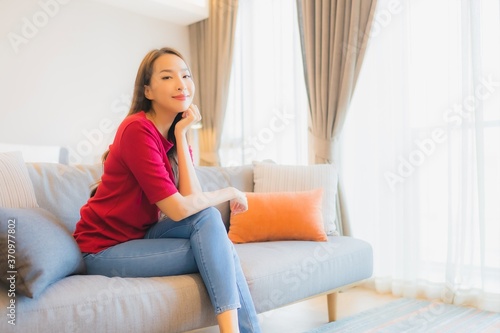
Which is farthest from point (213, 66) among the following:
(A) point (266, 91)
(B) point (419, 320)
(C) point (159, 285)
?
(C) point (159, 285)

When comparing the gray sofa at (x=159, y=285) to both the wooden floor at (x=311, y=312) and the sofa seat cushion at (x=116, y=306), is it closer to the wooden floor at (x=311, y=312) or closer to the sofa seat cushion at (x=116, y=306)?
the sofa seat cushion at (x=116, y=306)

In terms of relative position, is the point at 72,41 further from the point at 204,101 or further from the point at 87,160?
the point at 204,101

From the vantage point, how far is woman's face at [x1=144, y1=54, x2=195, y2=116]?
5.59 ft

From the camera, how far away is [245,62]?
13.0 feet

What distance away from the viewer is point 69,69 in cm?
374

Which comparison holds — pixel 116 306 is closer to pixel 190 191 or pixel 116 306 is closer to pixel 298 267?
pixel 190 191

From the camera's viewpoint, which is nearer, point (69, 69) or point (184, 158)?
point (184, 158)

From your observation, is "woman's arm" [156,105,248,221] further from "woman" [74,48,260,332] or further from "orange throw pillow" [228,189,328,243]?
"orange throw pillow" [228,189,328,243]

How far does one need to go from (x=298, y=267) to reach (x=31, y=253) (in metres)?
1.08

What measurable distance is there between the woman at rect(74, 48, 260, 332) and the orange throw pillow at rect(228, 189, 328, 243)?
538mm

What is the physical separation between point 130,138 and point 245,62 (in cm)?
258

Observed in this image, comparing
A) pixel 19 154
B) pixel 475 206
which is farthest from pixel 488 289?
pixel 19 154

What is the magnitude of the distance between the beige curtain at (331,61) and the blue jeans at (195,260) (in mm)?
1604

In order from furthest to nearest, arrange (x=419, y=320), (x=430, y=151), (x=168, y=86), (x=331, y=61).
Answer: (x=331, y=61) < (x=430, y=151) < (x=419, y=320) < (x=168, y=86)
